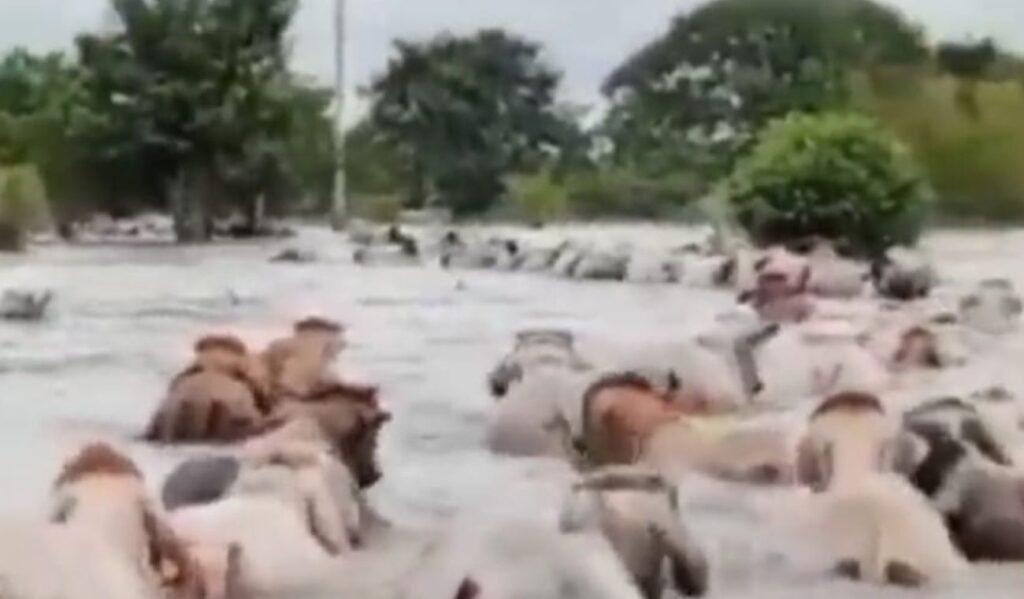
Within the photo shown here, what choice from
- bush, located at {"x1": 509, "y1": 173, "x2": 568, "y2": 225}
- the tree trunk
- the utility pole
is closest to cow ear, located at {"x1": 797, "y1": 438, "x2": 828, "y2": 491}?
bush, located at {"x1": 509, "y1": 173, "x2": 568, "y2": 225}

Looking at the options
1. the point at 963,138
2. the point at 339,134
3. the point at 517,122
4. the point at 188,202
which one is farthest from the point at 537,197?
the point at 963,138

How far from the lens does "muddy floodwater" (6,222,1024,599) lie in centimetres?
187

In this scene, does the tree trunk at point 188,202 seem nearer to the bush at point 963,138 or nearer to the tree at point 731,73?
the tree at point 731,73

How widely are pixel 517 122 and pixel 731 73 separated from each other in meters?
0.24

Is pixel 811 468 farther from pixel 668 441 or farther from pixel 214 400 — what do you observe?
pixel 214 400

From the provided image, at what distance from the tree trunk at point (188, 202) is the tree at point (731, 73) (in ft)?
1.44

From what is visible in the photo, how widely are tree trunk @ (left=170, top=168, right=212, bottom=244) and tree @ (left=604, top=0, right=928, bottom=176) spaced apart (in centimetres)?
44

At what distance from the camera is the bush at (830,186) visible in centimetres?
204

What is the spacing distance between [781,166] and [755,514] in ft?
1.24

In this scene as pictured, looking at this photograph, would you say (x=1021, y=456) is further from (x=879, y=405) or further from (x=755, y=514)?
(x=755, y=514)

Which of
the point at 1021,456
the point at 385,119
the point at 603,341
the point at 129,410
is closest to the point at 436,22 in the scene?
the point at 385,119

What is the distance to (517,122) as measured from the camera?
2049 mm

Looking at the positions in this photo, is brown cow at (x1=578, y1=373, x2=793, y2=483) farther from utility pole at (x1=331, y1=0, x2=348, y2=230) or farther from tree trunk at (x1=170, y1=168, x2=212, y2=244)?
tree trunk at (x1=170, y1=168, x2=212, y2=244)

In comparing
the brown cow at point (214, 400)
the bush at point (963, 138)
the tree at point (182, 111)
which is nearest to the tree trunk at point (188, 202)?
the tree at point (182, 111)
